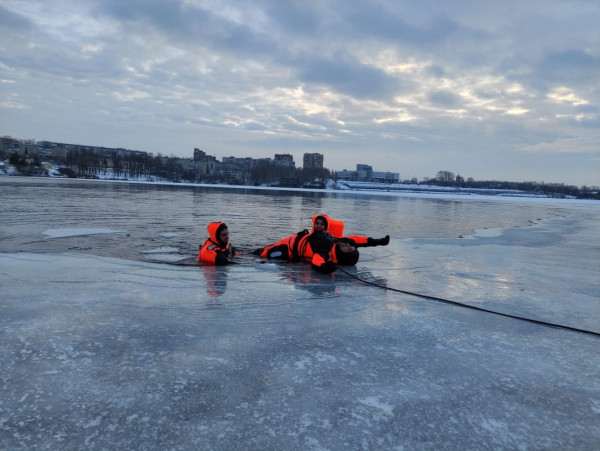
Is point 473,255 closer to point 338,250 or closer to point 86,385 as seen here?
point 338,250

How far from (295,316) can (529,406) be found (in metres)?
1.91

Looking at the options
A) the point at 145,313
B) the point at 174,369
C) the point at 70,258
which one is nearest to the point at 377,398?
the point at 174,369

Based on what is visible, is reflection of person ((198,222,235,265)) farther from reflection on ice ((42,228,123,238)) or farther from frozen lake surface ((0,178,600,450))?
reflection on ice ((42,228,123,238))

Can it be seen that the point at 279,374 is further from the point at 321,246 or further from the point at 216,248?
the point at 321,246

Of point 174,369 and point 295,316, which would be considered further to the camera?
point 295,316

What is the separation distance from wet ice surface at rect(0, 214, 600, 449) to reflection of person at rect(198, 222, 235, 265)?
47.2 inches

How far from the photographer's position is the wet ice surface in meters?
1.84

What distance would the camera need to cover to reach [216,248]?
6.24m

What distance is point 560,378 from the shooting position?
247 cm

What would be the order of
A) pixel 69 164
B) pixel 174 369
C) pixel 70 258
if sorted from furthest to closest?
pixel 69 164 → pixel 70 258 → pixel 174 369

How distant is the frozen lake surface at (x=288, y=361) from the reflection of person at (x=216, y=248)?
2.12ft

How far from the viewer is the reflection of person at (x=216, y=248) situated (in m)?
6.06

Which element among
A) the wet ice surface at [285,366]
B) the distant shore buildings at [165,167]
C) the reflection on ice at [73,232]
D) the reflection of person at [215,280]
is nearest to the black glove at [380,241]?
the wet ice surface at [285,366]

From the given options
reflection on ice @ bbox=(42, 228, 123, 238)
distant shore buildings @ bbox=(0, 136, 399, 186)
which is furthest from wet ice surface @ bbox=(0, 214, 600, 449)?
distant shore buildings @ bbox=(0, 136, 399, 186)
